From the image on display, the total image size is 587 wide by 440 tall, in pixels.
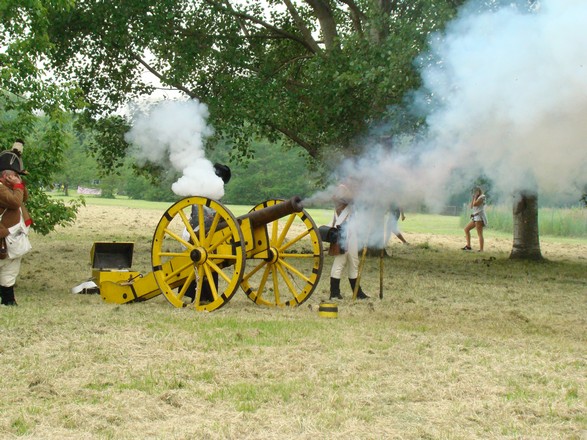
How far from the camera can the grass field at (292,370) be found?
194 inches

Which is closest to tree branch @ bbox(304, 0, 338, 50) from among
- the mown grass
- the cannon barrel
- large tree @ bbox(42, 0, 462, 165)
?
large tree @ bbox(42, 0, 462, 165)

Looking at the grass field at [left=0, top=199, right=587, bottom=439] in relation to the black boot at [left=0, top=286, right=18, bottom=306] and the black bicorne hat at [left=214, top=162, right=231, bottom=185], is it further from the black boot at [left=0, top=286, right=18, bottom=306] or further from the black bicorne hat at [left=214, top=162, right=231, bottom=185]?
the black bicorne hat at [left=214, top=162, right=231, bottom=185]

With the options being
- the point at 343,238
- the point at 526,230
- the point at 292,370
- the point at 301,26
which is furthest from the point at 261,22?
the point at 292,370

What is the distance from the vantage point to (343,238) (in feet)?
34.5

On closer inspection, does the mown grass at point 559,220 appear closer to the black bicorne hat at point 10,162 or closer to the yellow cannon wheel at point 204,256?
the yellow cannon wheel at point 204,256

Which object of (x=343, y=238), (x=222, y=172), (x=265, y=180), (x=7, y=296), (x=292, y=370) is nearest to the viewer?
(x=292, y=370)

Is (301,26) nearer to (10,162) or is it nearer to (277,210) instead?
(277,210)

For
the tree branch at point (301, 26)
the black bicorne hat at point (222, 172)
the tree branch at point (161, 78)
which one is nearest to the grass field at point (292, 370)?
the black bicorne hat at point (222, 172)

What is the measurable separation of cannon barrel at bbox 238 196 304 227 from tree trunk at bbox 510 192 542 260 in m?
10.1

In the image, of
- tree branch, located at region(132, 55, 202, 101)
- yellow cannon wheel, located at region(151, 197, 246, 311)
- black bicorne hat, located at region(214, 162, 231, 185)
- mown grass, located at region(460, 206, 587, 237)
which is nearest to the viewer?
yellow cannon wheel, located at region(151, 197, 246, 311)

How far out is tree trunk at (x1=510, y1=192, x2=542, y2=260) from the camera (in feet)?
59.2

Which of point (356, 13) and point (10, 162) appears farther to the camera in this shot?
point (356, 13)

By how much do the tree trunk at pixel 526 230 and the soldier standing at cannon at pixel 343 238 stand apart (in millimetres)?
8304

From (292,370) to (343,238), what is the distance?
4.41 meters
